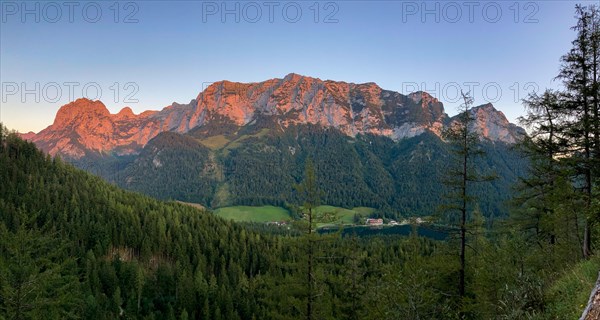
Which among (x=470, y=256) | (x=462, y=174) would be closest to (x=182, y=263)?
(x=470, y=256)

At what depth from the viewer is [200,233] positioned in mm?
146500

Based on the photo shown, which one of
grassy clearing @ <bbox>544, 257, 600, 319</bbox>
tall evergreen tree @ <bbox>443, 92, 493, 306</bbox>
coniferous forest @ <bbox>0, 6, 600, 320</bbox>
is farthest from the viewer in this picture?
tall evergreen tree @ <bbox>443, 92, 493, 306</bbox>

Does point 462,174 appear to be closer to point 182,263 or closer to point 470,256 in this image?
point 470,256

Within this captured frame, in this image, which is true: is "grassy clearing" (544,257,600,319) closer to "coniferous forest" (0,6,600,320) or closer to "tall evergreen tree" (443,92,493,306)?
"coniferous forest" (0,6,600,320)

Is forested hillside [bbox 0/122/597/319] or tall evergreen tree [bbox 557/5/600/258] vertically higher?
tall evergreen tree [bbox 557/5/600/258]

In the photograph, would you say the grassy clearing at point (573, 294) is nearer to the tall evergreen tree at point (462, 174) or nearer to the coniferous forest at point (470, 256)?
the coniferous forest at point (470, 256)

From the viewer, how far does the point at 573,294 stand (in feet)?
48.6

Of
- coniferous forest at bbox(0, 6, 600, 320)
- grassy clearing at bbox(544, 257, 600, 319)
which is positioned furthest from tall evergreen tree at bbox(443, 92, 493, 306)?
grassy clearing at bbox(544, 257, 600, 319)

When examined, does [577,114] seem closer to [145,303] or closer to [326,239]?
[326,239]

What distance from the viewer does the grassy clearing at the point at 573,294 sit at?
13.3 meters

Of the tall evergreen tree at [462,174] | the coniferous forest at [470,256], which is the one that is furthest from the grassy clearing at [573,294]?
the tall evergreen tree at [462,174]

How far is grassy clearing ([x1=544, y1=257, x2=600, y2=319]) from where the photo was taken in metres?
13.3

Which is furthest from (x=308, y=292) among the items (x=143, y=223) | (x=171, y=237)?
(x=143, y=223)

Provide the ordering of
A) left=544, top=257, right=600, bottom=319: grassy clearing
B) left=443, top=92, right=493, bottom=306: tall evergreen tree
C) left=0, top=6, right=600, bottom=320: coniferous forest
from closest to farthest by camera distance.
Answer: left=544, top=257, right=600, bottom=319: grassy clearing < left=0, top=6, right=600, bottom=320: coniferous forest < left=443, top=92, right=493, bottom=306: tall evergreen tree
